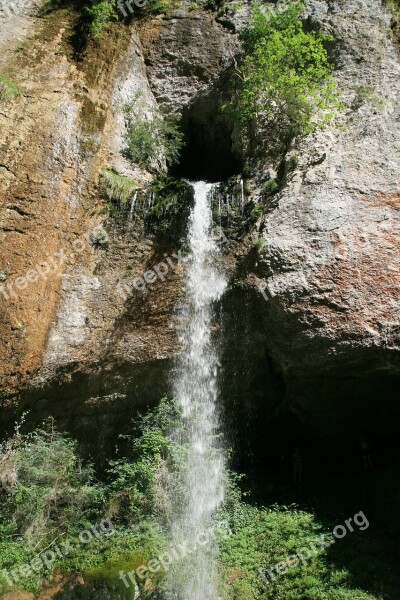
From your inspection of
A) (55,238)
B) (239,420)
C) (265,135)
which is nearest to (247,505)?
(239,420)

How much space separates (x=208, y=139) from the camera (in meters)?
13.2

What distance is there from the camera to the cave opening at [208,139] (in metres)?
12.7

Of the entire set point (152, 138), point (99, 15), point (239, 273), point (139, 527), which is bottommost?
point (139, 527)

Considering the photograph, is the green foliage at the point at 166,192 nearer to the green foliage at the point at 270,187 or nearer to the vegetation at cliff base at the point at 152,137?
the vegetation at cliff base at the point at 152,137

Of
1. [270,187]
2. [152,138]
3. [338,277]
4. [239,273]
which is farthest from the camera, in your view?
[152,138]

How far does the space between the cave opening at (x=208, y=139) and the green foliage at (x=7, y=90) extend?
13.2 ft

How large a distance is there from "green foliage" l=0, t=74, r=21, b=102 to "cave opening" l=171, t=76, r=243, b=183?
403cm

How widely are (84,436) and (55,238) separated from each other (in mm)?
3745
